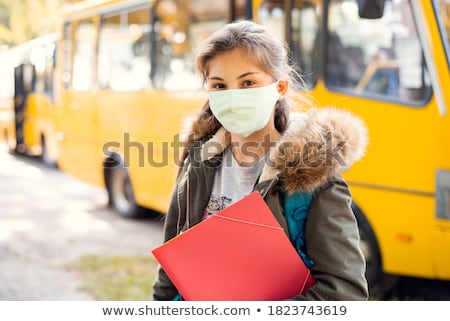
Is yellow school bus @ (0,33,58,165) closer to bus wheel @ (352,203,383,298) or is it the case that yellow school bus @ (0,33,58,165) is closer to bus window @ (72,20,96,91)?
bus window @ (72,20,96,91)

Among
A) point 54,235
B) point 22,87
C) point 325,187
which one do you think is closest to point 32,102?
point 22,87

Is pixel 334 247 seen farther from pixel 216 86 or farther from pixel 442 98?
pixel 442 98

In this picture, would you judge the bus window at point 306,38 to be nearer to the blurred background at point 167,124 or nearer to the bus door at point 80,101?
the blurred background at point 167,124

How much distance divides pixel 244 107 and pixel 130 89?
176 inches

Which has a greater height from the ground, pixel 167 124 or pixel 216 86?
pixel 216 86

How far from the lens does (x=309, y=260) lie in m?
1.51

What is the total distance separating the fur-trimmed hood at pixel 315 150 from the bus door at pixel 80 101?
17.5 feet

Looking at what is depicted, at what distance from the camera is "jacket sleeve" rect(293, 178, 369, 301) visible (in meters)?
1.46

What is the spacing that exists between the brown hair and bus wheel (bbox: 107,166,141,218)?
481 cm

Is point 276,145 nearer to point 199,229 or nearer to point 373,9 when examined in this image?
point 199,229

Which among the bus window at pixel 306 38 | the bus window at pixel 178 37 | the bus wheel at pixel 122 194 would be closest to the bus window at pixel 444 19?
the bus window at pixel 306 38

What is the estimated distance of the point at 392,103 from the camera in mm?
3838

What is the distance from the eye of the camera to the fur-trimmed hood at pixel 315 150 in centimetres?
149
